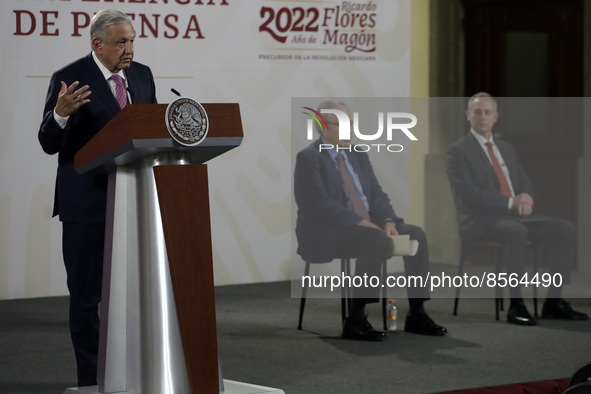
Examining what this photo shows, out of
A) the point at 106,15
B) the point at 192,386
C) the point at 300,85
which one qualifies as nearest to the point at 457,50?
the point at 300,85

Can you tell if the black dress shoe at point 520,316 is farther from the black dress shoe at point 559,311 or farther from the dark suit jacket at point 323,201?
the dark suit jacket at point 323,201

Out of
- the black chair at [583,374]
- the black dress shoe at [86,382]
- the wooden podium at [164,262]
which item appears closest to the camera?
the wooden podium at [164,262]

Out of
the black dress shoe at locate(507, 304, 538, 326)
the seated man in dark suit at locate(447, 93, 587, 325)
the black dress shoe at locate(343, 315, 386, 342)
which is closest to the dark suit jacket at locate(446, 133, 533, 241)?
the seated man in dark suit at locate(447, 93, 587, 325)

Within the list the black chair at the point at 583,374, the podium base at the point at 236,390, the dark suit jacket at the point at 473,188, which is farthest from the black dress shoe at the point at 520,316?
the podium base at the point at 236,390

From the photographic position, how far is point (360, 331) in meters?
Answer: 4.87

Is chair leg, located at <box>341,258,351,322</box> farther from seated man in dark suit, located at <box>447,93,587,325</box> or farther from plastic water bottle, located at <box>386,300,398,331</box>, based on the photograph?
seated man in dark suit, located at <box>447,93,587,325</box>

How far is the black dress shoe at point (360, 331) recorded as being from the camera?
484 cm

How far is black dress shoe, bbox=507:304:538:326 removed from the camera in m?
5.30

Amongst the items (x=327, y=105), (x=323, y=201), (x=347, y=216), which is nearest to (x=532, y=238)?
(x=347, y=216)

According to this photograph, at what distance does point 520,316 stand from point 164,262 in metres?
3.19

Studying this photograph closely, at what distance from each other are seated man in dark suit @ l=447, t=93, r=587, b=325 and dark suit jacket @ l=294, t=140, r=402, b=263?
0.65 m


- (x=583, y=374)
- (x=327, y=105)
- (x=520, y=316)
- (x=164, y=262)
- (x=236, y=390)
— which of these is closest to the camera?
(x=164, y=262)

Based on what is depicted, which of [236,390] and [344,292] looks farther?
[344,292]

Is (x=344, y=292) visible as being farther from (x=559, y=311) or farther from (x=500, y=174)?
(x=559, y=311)
